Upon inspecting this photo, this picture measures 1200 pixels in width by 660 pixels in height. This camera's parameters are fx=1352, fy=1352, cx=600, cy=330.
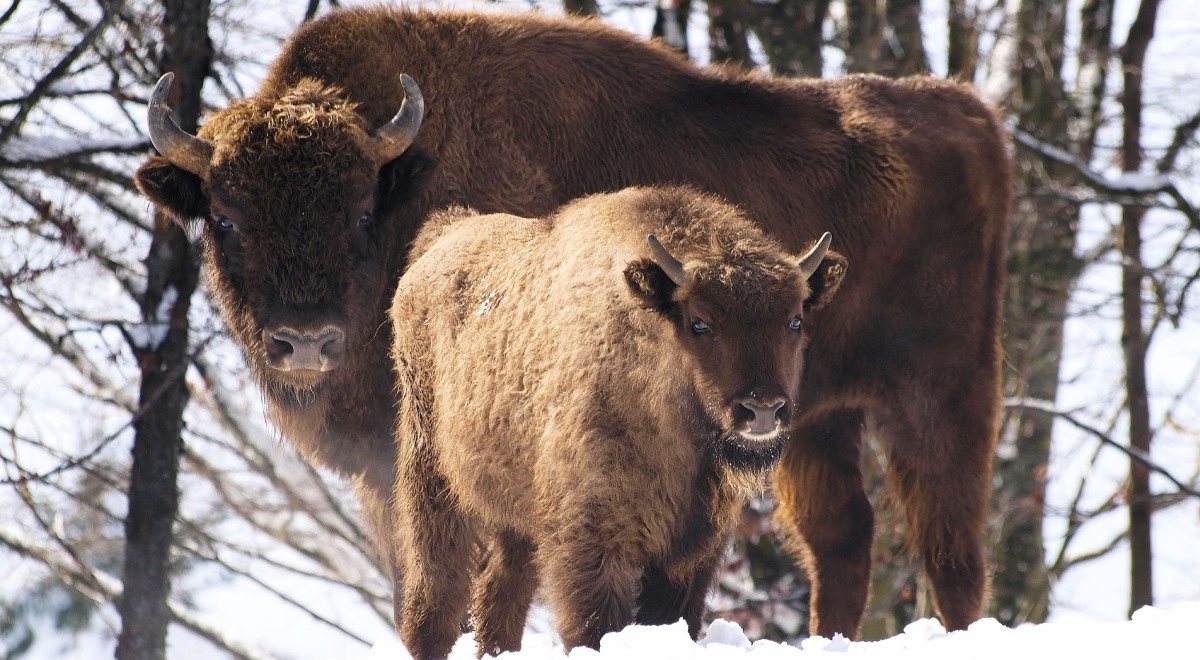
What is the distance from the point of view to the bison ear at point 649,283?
418 cm

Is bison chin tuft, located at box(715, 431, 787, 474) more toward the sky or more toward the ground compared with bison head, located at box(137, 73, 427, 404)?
more toward the ground

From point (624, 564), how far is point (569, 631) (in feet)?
0.87

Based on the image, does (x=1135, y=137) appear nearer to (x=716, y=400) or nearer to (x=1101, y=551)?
(x=1101, y=551)

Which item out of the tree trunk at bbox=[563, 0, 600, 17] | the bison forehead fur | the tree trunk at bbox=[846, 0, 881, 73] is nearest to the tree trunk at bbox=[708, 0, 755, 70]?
the tree trunk at bbox=[846, 0, 881, 73]

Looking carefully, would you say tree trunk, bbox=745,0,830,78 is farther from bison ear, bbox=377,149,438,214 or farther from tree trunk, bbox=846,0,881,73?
bison ear, bbox=377,149,438,214

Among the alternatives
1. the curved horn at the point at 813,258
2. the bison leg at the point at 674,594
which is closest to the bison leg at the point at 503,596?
the bison leg at the point at 674,594

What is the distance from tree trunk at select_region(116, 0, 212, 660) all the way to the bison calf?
10.6 feet

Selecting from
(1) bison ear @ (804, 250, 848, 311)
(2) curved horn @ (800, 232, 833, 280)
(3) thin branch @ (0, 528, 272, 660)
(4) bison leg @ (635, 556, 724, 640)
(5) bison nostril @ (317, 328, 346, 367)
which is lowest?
(3) thin branch @ (0, 528, 272, 660)

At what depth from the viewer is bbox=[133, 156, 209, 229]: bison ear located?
19.9 feet

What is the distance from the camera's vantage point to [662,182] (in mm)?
6504

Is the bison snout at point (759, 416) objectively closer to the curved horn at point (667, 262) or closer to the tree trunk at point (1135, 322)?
the curved horn at point (667, 262)

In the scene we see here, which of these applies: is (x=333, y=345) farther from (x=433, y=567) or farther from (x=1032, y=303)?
(x=1032, y=303)

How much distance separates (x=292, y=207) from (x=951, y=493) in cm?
346

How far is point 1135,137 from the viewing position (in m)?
12.0
